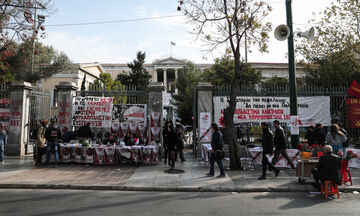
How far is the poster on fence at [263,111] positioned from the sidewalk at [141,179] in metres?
2.79

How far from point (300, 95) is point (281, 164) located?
4279mm

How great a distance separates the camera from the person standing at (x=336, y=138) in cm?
854

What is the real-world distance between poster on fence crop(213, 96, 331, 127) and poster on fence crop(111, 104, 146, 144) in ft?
11.5

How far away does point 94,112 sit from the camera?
12.5 metres

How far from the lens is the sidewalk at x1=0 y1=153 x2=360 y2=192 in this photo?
7.04 m

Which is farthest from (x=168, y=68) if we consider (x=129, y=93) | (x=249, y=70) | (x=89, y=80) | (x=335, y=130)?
(x=335, y=130)

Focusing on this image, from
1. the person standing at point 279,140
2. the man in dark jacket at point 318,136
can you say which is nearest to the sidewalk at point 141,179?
the person standing at point 279,140

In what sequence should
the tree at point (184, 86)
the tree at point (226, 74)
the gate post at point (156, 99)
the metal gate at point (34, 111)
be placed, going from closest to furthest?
the gate post at point (156, 99), the metal gate at point (34, 111), the tree at point (226, 74), the tree at point (184, 86)

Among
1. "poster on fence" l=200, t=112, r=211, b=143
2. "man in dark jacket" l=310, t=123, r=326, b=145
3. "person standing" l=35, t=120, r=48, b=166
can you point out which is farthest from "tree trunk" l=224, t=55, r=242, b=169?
"person standing" l=35, t=120, r=48, b=166

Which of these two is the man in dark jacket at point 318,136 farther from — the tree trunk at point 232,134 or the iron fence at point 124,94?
the iron fence at point 124,94

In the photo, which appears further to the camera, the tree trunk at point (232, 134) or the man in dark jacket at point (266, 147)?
the tree trunk at point (232, 134)

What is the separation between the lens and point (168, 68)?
6262 centimetres

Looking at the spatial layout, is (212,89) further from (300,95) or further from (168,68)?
(168,68)

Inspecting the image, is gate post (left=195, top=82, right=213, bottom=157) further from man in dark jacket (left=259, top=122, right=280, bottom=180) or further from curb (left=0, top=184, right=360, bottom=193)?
curb (left=0, top=184, right=360, bottom=193)
